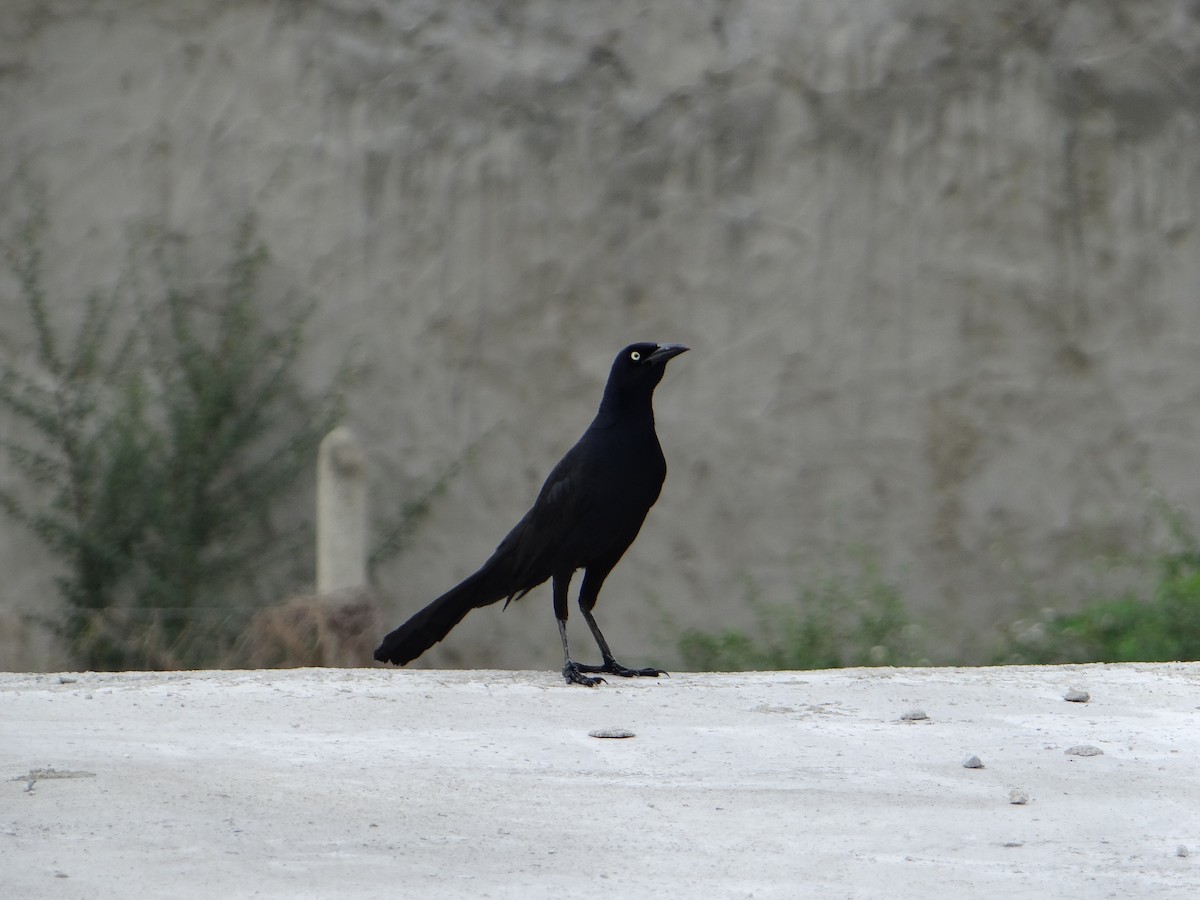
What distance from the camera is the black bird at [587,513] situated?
464 cm

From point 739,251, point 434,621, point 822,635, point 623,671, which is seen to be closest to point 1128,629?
point 822,635

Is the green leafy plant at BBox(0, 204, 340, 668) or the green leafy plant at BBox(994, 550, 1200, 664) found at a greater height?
the green leafy plant at BBox(0, 204, 340, 668)

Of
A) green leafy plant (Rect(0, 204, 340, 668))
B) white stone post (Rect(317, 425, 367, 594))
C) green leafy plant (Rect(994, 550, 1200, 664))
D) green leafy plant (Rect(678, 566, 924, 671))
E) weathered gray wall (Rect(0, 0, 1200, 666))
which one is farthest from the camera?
weathered gray wall (Rect(0, 0, 1200, 666))

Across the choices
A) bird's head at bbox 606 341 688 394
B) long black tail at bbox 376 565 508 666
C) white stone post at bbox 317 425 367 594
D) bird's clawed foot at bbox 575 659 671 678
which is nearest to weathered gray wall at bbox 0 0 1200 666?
white stone post at bbox 317 425 367 594

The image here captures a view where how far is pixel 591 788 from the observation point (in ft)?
11.2

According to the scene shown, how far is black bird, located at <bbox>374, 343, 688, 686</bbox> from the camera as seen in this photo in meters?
4.64

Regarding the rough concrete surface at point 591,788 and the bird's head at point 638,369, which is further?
the bird's head at point 638,369

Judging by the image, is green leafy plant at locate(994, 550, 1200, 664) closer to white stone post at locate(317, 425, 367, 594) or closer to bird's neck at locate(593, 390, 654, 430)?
bird's neck at locate(593, 390, 654, 430)

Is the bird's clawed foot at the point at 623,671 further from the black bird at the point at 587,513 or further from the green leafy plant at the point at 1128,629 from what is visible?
the green leafy plant at the point at 1128,629

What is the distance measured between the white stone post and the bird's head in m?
2.10

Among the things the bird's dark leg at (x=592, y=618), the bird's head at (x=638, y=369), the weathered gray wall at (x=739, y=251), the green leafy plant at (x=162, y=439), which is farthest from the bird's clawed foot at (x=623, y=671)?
the green leafy plant at (x=162, y=439)

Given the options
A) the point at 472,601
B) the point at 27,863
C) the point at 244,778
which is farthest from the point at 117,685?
the point at 27,863

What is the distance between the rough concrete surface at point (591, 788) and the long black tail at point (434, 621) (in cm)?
13

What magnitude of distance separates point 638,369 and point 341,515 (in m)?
2.24
